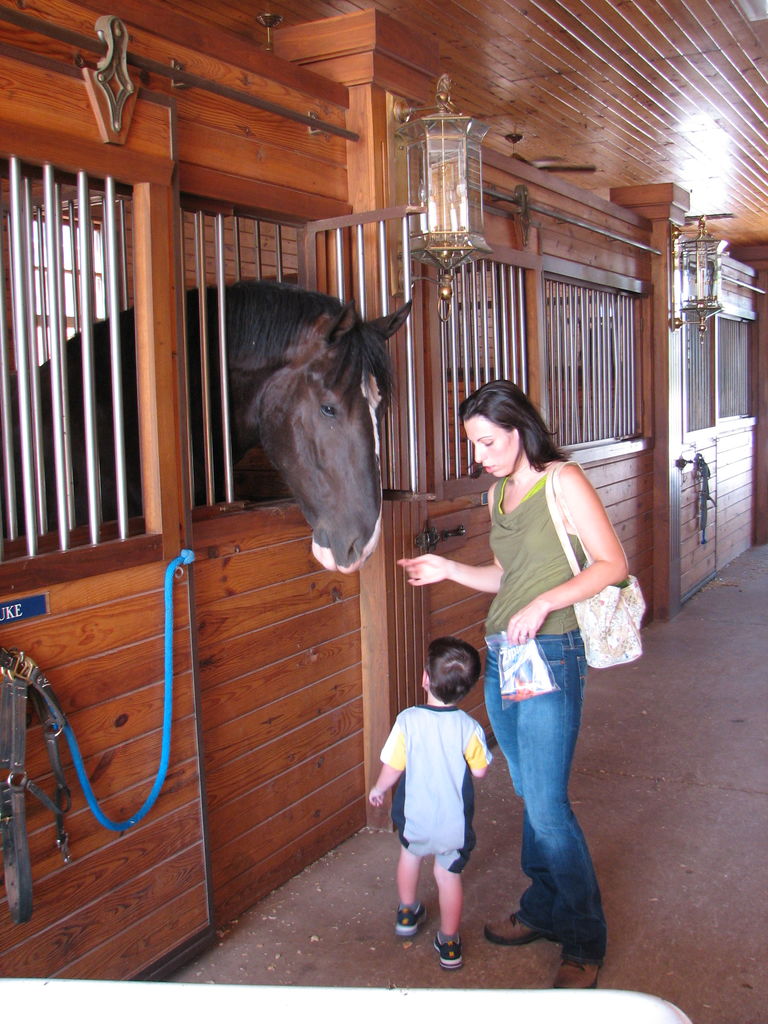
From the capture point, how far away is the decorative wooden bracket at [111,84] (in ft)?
Answer: 5.61

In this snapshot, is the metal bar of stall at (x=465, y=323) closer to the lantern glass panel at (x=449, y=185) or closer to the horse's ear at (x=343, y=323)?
the lantern glass panel at (x=449, y=185)

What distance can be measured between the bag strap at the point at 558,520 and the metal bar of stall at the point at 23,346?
102 centimetres

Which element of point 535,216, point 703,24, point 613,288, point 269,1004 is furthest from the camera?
point 613,288

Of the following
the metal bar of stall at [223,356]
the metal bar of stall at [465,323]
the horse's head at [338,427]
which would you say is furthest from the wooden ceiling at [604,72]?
the horse's head at [338,427]

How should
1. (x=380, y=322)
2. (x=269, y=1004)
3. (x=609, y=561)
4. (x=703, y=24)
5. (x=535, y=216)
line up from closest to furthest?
(x=269, y=1004) < (x=609, y=561) < (x=380, y=322) < (x=703, y=24) < (x=535, y=216)

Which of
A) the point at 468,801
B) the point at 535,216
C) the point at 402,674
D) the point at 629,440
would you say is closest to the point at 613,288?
the point at 629,440

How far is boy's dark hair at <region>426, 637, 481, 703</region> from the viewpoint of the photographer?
1.97 meters

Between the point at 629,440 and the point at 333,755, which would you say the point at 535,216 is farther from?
the point at 333,755

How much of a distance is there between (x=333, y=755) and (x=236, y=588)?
2.25 ft

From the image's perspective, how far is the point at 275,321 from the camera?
7.16 feet

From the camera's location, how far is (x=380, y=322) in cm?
216

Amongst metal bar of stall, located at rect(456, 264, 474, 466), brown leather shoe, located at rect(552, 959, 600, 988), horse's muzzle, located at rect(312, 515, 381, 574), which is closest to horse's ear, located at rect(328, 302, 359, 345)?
horse's muzzle, located at rect(312, 515, 381, 574)

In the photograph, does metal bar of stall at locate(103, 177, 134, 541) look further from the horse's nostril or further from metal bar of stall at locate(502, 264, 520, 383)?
metal bar of stall at locate(502, 264, 520, 383)

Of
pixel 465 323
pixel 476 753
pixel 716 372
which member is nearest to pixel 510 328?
pixel 465 323
